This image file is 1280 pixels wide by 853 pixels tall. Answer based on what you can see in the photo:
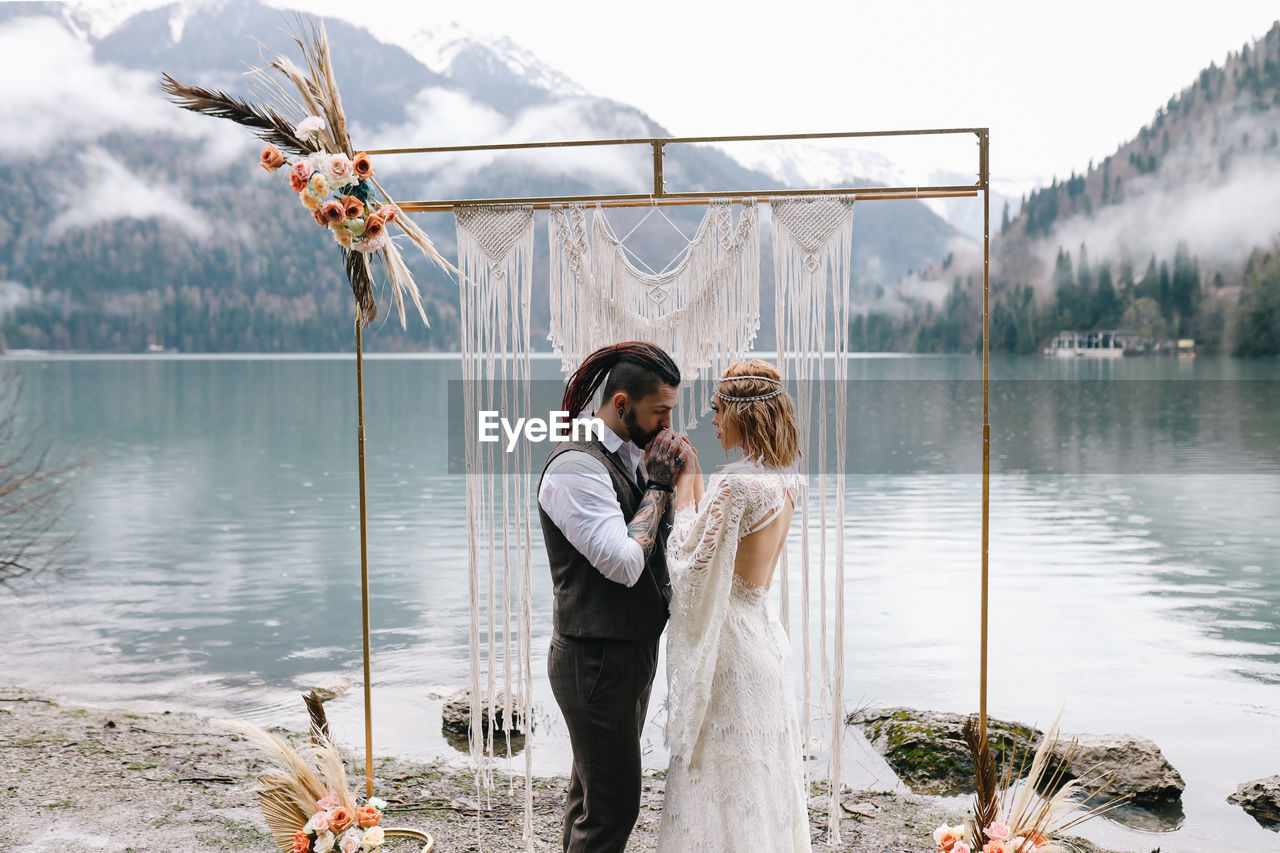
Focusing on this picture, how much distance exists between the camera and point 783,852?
2.81m

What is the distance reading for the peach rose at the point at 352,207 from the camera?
3.41m

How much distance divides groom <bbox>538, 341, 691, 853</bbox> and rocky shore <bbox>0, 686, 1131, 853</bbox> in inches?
45.9

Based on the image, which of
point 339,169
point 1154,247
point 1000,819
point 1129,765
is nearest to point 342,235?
point 339,169

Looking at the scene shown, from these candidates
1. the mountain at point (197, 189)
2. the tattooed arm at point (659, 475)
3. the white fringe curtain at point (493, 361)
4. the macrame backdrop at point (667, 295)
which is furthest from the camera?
the mountain at point (197, 189)

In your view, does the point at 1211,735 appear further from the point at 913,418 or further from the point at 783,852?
the point at 913,418

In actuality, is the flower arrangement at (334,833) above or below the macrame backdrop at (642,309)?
below

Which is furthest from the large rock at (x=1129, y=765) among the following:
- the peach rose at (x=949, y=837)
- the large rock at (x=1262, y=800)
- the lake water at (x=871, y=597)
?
the peach rose at (x=949, y=837)

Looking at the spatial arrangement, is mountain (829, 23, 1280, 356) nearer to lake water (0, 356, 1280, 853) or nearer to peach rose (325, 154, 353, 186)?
lake water (0, 356, 1280, 853)

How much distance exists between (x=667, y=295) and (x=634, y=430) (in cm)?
123

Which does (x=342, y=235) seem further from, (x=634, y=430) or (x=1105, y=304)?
(x=1105, y=304)

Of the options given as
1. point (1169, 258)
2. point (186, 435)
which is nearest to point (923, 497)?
point (186, 435)

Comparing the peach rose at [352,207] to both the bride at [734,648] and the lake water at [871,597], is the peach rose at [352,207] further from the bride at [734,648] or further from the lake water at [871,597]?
the lake water at [871,597]

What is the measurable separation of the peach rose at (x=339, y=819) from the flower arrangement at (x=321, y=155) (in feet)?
5.64

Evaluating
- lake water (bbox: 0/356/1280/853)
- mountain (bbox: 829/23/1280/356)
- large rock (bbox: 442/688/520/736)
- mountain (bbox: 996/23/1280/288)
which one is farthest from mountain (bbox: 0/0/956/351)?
A: large rock (bbox: 442/688/520/736)
